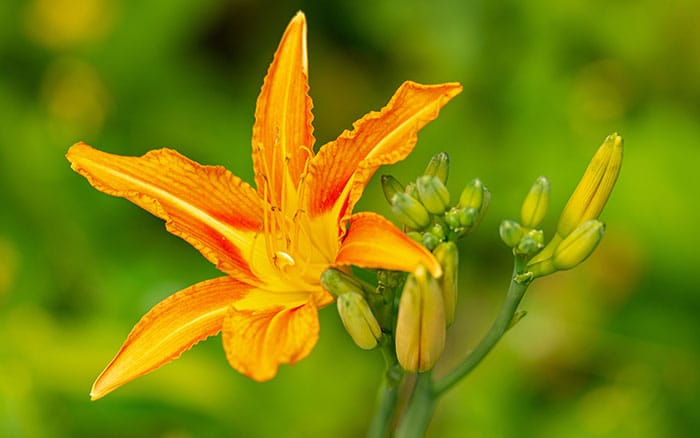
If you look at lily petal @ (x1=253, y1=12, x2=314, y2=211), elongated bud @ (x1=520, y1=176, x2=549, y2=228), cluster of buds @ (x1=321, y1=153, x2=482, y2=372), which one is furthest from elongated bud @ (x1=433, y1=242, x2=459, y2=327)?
lily petal @ (x1=253, y1=12, x2=314, y2=211)

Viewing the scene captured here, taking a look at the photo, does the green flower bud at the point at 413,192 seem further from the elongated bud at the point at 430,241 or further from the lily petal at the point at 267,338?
the lily petal at the point at 267,338

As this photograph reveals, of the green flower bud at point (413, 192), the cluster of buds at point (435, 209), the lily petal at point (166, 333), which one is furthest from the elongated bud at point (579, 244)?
the lily petal at point (166, 333)

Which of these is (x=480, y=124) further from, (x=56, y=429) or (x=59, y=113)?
(x=56, y=429)

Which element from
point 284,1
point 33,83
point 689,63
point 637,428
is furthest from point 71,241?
point 689,63

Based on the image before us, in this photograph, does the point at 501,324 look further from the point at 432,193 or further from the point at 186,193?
the point at 186,193

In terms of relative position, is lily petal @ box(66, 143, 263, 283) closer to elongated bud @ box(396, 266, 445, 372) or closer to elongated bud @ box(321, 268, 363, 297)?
elongated bud @ box(321, 268, 363, 297)

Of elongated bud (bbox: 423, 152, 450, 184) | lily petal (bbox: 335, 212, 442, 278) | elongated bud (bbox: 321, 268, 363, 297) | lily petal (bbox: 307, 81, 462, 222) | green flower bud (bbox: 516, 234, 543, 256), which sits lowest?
elongated bud (bbox: 321, 268, 363, 297)
